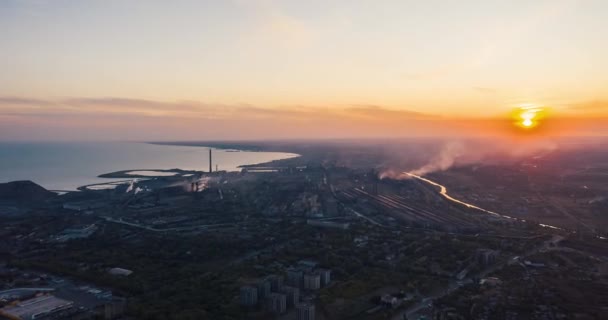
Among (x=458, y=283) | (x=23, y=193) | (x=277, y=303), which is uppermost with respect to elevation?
(x=23, y=193)

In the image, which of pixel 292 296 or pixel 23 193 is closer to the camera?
pixel 292 296

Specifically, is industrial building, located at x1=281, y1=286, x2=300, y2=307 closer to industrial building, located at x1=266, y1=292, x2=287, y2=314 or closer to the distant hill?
industrial building, located at x1=266, y1=292, x2=287, y2=314

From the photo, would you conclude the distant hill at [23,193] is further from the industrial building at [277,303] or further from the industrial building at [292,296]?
the industrial building at [277,303]

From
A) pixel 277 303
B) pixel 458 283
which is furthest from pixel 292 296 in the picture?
pixel 458 283

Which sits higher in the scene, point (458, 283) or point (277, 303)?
point (277, 303)

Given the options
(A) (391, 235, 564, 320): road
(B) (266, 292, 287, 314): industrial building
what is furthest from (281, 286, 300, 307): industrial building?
(A) (391, 235, 564, 320): road

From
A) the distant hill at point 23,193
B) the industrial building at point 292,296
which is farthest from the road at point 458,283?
the distant hill at point 23,193

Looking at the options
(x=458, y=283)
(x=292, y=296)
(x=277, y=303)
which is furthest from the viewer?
(x=458, y=283)

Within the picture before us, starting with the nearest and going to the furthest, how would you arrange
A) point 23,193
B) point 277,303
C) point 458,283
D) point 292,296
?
point 277,303, point 292,296, point 458,283, point 23,193

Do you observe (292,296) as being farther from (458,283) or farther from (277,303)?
(458,283)
